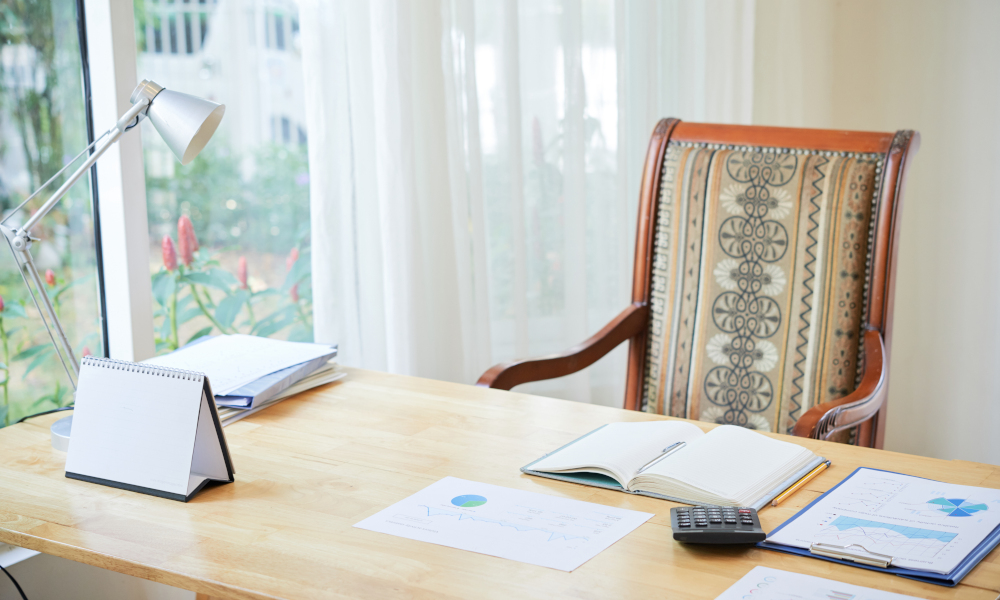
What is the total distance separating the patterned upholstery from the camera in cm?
150

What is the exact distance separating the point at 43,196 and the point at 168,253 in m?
0.38

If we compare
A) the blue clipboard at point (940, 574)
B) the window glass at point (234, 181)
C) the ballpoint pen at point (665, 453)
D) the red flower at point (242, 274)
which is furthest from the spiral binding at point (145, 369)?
the red flower at point (242, 274)

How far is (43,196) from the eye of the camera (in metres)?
1.63

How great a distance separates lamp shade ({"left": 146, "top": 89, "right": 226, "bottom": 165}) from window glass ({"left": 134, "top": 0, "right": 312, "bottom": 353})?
0.94m

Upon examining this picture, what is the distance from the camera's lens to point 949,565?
0.75 m

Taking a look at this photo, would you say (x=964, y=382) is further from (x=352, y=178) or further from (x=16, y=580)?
(x=16, y=580)

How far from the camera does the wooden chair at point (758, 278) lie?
4.87 feet

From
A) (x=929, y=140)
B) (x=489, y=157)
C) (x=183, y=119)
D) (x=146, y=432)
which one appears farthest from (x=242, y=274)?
(x=929, y=140)

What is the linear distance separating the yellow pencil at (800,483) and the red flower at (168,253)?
1.52m

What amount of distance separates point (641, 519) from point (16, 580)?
1.10m

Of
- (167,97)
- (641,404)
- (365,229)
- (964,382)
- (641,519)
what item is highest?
(167,97)

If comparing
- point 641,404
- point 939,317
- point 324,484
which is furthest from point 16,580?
point 939,317

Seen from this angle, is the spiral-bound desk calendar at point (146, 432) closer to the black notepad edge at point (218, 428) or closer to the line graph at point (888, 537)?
the black notepad edge at point (218, 428)

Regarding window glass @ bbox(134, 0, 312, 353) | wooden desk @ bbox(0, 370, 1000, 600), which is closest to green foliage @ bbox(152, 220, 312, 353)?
window glass @ bbox(134, 0, 312, 353)
